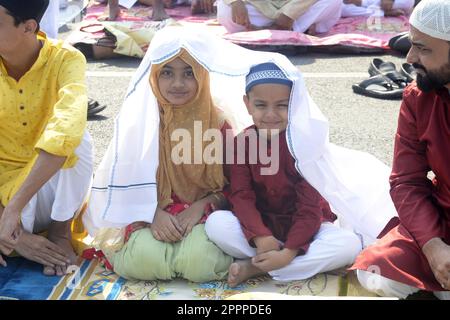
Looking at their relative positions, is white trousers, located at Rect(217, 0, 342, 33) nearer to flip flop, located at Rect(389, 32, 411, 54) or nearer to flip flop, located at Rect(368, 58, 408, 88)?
flip flop, located at Rect(389, 32, 411, 54)

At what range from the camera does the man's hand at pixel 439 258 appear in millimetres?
2635

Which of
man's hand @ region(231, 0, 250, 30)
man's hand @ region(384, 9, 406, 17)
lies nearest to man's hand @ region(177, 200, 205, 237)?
man's hand @ region(231, 0, 250, 30)

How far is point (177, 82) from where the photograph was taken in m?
3.23

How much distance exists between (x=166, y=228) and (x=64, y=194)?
0.46 m

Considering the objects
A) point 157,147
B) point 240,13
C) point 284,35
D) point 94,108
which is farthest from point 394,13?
point 157,147

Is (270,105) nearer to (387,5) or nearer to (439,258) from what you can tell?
(439,258)

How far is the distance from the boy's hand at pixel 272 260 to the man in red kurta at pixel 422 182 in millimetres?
298

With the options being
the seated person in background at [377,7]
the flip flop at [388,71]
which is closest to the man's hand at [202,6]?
the seated person in background at [377,7]

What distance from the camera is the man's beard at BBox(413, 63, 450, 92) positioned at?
2.70 metres

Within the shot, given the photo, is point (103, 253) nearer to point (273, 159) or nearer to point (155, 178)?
point (155, 178)

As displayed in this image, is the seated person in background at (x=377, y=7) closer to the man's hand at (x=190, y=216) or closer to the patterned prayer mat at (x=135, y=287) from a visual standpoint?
the man's hand at (x=190, y=216)

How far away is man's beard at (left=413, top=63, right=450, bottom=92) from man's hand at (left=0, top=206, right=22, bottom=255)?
5.17ft

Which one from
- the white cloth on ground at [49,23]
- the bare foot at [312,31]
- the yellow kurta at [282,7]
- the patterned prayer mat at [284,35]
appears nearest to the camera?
the white cloth on ground at [49,23]
